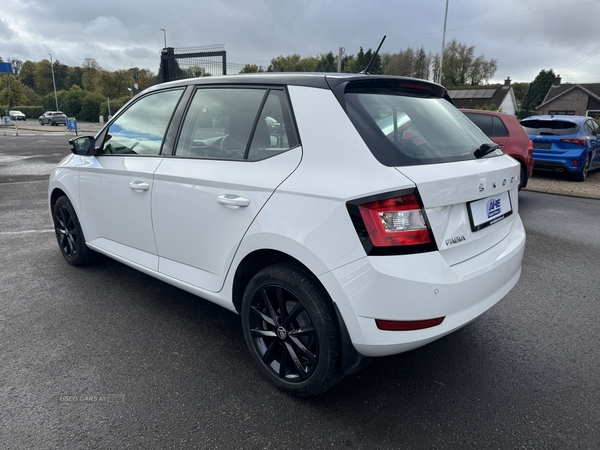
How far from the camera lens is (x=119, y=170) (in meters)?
3.49

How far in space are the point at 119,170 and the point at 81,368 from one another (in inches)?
58.4

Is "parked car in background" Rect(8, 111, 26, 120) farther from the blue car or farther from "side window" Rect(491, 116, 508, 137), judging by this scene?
"side window" Rect(491, 116, 508, 137)

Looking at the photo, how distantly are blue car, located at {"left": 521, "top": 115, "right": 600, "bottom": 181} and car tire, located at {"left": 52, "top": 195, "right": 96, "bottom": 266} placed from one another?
990 cm

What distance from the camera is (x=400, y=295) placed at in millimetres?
2033

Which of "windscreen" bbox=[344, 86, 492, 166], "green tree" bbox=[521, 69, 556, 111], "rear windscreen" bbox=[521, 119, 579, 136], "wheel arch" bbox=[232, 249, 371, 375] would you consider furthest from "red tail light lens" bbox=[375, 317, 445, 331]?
"green tree" bbox=[521, 69, 556, 111]

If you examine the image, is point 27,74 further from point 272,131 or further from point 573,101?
point 272,131

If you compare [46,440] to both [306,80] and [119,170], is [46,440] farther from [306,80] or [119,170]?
[306,80]

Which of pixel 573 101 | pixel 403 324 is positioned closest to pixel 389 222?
pixel 403 324

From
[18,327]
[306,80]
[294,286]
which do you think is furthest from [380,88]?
[18,327]

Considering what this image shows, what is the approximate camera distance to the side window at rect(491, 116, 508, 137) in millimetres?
8505

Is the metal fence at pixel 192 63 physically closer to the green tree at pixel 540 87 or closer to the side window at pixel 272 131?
the side window at pixel 272 131

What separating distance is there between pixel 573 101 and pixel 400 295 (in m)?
72.5

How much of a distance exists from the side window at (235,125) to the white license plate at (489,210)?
40.1 inches

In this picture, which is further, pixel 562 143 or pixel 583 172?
pixel 583 172
